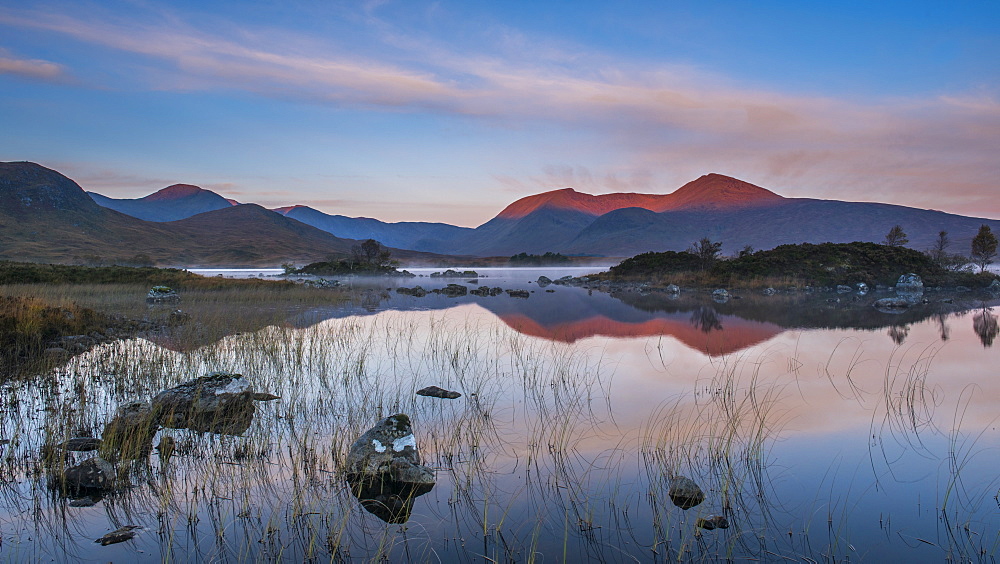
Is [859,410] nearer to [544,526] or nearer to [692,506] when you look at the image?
[692,506]

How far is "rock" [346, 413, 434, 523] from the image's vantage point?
5176 mm

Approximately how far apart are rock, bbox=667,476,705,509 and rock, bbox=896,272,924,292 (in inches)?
1731

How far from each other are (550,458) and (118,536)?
4.35 m

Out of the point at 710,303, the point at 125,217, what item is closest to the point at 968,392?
the point at 710,303

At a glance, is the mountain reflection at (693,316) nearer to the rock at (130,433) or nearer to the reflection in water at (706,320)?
the reflection in water at (706,320)

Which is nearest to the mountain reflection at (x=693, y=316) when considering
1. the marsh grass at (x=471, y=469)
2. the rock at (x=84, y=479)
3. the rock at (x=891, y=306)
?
the rock at (x=891, y=306)

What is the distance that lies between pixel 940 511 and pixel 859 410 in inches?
150

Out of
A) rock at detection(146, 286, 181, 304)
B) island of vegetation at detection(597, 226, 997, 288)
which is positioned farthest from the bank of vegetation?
rock at detection(146, 286, 181, 304)

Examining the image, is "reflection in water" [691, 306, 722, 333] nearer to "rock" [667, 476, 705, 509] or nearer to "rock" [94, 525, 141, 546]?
"rock" [667, 476, 705, 509]

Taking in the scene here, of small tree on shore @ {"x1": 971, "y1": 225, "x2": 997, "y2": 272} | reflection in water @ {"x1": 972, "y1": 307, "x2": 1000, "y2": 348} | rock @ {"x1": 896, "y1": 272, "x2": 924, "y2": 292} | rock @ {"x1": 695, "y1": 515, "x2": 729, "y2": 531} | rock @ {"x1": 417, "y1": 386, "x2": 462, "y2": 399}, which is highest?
small tree on shore @ {"x1": 971, "y1": 225, "x2": 997, "y2": 272}

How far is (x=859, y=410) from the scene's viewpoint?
8.42 metres

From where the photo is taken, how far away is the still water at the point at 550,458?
445 centimetres

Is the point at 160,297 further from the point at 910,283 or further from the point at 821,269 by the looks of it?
the point at 910,283

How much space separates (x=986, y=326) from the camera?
62.7 feet
